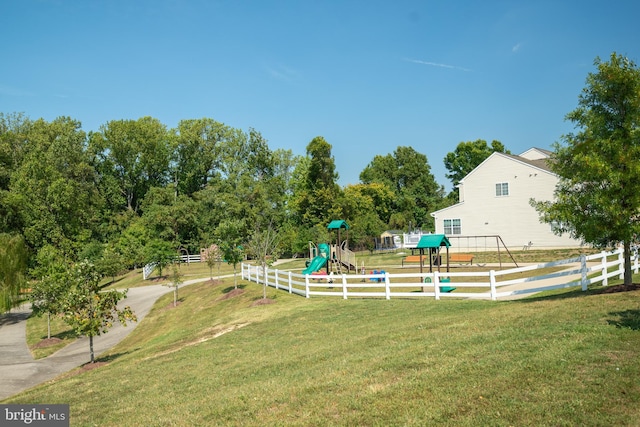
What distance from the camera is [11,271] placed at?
34.7 metres

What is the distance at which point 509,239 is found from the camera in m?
46.0

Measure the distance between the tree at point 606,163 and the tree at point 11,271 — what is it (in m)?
33.3

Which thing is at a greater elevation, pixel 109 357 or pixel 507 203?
pixel 507 203

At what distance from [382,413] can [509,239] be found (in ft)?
136

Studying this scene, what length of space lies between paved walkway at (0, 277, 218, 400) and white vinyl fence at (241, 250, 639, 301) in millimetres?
8420

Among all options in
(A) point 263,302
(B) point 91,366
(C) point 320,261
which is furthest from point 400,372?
(C) point 320,261

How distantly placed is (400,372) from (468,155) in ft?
303

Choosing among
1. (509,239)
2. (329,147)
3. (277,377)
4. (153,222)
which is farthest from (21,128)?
(277,377)

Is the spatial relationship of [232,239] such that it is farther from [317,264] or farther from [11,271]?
[11,271]

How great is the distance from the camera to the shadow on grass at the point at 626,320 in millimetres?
10376

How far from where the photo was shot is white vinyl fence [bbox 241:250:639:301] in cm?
1736

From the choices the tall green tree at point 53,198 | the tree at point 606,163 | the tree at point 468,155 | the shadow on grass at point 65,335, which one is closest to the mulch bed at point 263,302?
the shadow on grass at point 65,335

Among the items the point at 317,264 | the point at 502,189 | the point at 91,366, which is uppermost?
the point at 502,189

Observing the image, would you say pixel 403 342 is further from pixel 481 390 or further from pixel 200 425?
pixel 200 425
